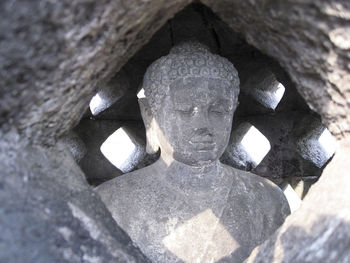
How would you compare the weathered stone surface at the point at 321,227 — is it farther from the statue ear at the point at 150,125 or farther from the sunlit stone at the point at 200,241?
the statue ear at the point at 150,125

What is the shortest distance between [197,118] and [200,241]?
1.69ft

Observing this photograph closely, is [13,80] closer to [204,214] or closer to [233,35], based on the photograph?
[204,214]

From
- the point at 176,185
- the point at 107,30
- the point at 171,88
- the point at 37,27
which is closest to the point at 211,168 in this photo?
the point at 176,185

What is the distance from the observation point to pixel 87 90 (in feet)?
4.05

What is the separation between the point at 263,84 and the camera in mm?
3086

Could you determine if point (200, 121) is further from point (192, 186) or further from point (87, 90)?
point (87, 90)

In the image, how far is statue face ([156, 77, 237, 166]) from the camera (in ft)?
6.42

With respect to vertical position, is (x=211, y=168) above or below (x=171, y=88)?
below

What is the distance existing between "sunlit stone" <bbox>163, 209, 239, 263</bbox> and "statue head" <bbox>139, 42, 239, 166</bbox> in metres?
0.27

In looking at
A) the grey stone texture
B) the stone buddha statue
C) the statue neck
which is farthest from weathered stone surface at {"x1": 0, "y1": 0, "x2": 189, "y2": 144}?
the statue neck

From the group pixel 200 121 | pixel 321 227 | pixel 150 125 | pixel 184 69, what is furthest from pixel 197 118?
pixel 321 227

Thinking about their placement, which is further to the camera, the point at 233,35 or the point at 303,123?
the point at 303,123

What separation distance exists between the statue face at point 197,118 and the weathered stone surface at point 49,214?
77 centimetres

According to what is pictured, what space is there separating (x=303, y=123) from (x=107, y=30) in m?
2.24
